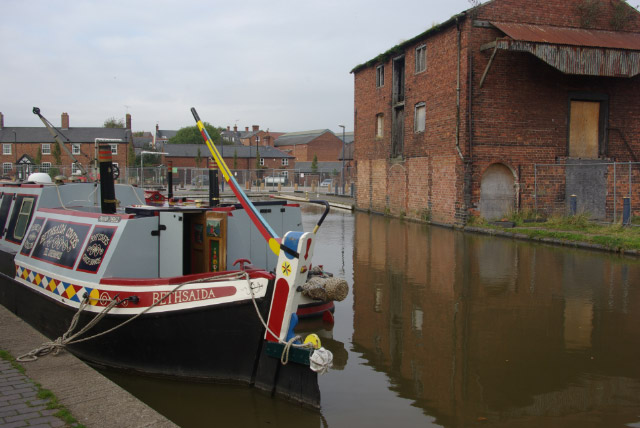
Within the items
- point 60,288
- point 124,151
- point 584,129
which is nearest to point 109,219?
point 60,288

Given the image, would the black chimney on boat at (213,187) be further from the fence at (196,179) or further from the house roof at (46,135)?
the house roof at (46,135)

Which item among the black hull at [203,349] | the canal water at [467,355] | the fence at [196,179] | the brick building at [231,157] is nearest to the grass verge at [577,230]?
the canal water at [467,355]

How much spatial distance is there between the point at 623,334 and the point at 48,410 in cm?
759

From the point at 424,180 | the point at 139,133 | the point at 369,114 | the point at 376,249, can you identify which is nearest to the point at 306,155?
the point at 139,133

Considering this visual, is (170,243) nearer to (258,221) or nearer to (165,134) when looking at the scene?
(258,221)

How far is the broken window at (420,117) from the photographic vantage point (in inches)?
966

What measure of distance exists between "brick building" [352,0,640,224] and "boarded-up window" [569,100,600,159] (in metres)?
0.04

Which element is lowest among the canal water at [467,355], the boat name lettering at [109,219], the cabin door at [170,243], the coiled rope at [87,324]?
the canal water at [467,355]

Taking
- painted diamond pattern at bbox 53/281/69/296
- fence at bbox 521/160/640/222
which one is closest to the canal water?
painted diamond pattern at bbox 53/281/69/296

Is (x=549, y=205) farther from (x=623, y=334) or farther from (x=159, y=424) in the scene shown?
(x=159, y=424)

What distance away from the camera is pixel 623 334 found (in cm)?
832

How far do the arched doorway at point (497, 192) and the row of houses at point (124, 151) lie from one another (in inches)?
1519

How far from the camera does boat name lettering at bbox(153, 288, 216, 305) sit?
20.4 feet

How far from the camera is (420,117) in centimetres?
2500
